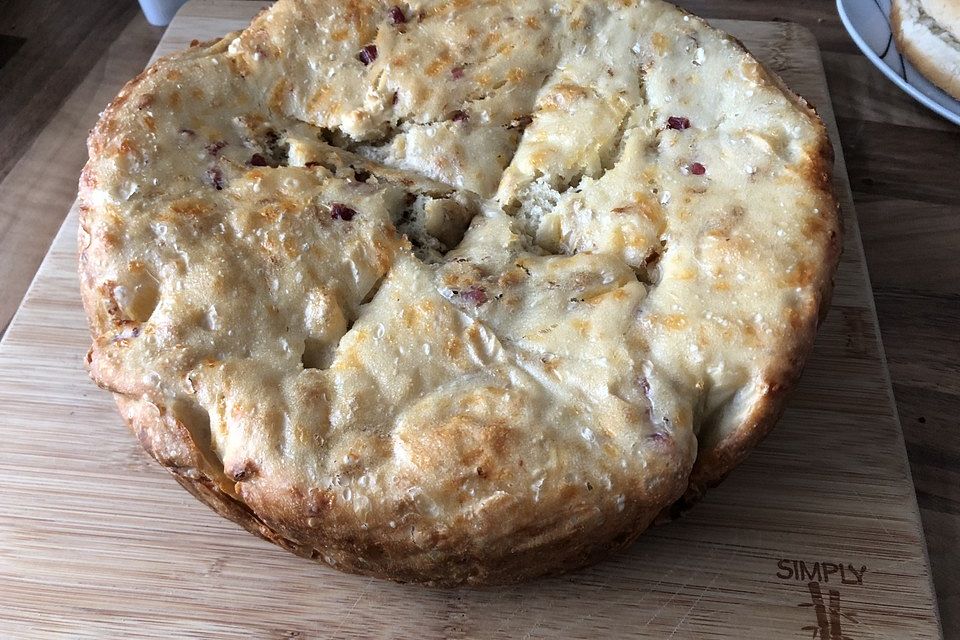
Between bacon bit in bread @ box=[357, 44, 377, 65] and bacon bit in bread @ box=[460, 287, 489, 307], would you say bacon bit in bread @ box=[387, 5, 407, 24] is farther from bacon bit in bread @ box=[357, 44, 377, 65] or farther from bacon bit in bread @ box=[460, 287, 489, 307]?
bacon bit in bread @ box=[460, 287, 489, 307]

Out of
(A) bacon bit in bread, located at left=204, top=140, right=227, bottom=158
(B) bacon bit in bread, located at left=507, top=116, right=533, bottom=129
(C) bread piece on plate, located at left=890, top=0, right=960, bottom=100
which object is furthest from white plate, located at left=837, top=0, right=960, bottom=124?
(A) bacon bit in bread, located at left=204, top=140, right=227, bottom=158

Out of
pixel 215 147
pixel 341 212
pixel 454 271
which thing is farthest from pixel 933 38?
pixel 215 147

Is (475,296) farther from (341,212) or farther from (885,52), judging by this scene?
(885,52)

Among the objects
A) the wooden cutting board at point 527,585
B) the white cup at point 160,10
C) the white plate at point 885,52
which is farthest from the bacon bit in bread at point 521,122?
the white cup at point 160,10

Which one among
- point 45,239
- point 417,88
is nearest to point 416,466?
point 417,88

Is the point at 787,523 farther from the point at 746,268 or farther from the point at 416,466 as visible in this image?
the point at 416,466
